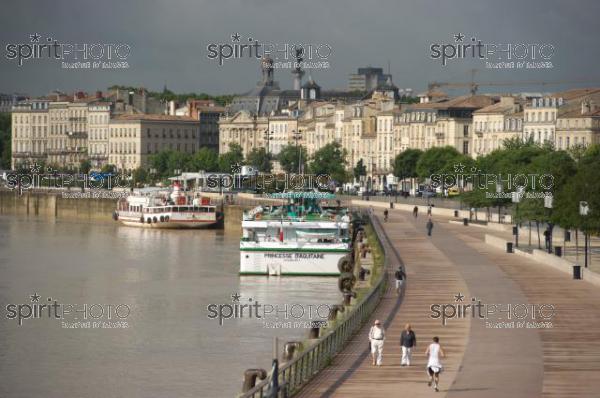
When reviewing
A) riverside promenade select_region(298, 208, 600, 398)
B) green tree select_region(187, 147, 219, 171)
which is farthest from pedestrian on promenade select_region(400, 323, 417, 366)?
green tree select_region(187, 147, 219, 171)

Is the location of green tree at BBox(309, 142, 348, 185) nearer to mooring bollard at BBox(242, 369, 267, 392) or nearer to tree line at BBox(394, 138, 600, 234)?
tree line at BBox(394, 138, 600, 234)

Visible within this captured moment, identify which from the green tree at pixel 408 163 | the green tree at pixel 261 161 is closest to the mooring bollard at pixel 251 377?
the green tree at pixel 408 163

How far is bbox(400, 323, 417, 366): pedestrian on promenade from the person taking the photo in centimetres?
3666

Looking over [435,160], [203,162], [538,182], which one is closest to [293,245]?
[538,182]

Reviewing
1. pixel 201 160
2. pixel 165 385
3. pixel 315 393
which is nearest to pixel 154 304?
pixel 165 385

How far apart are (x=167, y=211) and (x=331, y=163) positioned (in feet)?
132

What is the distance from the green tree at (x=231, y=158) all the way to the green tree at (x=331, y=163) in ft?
52.6

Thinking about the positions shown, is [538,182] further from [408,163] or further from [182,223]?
[408,163]

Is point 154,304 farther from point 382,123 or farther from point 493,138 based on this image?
point 382,123

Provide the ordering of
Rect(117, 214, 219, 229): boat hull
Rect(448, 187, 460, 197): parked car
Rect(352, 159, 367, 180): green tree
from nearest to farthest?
Rect(117, 214, 219, 229): boat hull < Rect(448, 187, 460, 197): parked car < Rect(352, 159, 367, 180): green tree

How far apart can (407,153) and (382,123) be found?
71.9 ft

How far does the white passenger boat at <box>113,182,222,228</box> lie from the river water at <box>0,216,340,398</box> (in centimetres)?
2654

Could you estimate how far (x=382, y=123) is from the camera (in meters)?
171

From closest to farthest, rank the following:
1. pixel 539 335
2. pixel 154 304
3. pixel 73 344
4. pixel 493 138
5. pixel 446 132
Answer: pixel 539 335
pixel 73 344
pixel 154 304
pixel 493 138
pixel 446 132
